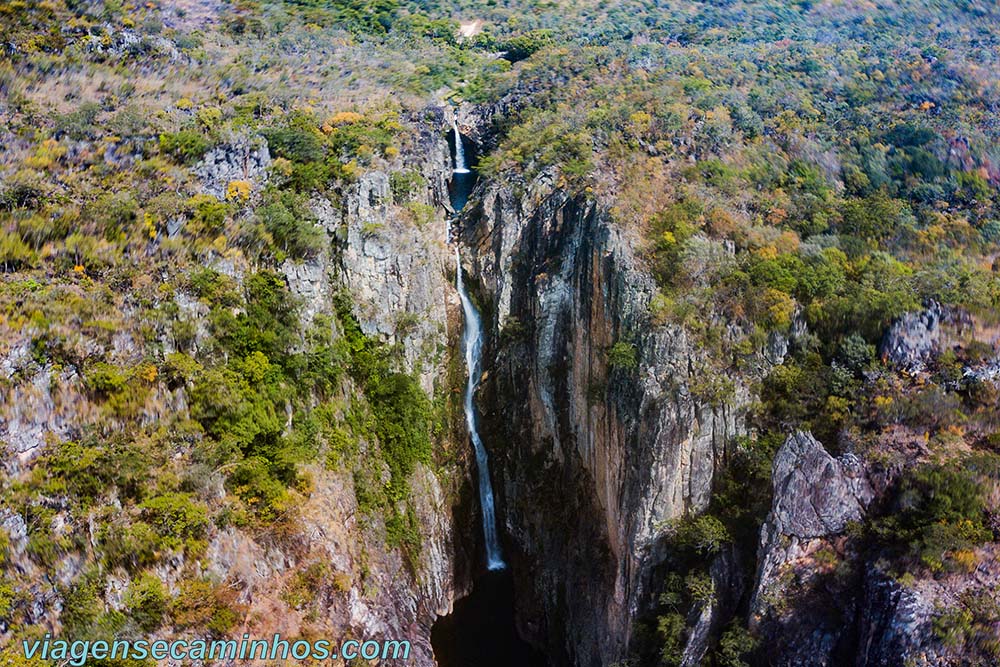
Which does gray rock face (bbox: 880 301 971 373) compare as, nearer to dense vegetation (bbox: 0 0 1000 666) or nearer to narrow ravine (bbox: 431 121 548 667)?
dense vegetation (bbox: 0 0 1000 666)

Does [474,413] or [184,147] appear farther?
[474,413]

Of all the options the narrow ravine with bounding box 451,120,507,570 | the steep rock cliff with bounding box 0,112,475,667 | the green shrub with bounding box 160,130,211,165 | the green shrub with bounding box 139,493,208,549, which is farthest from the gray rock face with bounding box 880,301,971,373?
the green shrub with bounding box 160,130,211,165

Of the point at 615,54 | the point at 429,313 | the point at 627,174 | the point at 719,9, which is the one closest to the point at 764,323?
the point at 627,174

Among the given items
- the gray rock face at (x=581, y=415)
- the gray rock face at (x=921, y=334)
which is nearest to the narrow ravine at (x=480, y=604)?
A: the gray rock face at (x=581, y=415)

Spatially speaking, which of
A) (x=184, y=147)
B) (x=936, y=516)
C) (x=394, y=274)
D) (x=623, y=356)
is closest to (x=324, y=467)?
(x=394, y=274)

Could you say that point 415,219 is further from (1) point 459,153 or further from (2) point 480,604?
(2) point 480,604

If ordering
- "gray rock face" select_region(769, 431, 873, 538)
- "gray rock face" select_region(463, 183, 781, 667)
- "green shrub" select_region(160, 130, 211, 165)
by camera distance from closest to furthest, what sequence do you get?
1. "gray rock face" select_region(769, 431, 873, 538)
2. "gray rock face" select_region(463, 183, 781, 667)
3. "green shrub" select_region(160, 130, 211, 165)
